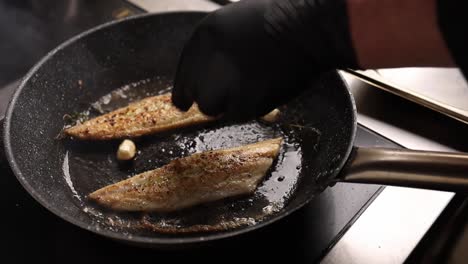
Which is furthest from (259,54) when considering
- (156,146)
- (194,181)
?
(156,146)

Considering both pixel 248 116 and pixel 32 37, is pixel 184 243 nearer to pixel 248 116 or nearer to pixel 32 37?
pixel 248 116

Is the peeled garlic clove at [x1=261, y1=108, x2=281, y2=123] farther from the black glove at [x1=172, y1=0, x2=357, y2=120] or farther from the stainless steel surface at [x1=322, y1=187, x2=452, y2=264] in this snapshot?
the stainless steel surface at [x1=322, y1=187, x2=452, y2=264]

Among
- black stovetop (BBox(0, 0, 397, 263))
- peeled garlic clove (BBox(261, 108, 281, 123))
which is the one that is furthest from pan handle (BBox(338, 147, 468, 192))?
peeled garlic clove (BBox(261, 108, 281, 123))

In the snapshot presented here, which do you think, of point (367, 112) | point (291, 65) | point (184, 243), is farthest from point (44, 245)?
point (367, 112)

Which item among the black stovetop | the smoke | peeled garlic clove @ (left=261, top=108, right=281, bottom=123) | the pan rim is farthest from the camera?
the smoke

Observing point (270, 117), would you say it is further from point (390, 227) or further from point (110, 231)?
point (110, 231)

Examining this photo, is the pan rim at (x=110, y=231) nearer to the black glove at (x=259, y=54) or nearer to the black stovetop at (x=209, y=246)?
the black stovetop at (x=209, y=246)

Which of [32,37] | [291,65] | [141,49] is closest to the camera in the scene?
[291,65]
